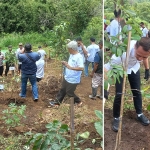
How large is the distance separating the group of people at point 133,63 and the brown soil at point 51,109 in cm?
31

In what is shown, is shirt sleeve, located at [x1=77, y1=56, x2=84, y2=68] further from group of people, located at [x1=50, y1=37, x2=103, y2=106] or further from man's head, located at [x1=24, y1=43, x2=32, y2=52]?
man's head, located at [x1=24, y1=43, x2=32, y2=52]

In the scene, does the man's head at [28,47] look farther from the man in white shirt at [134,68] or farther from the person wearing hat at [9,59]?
the man in white shirt at [134,68]

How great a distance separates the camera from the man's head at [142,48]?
3.58 feet

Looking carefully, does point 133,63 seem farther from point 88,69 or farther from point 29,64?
point 29,64

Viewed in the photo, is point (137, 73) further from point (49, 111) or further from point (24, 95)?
point (24, 95)

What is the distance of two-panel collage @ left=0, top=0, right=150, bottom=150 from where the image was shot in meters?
1.10

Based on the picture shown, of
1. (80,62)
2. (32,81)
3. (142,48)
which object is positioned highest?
(142,48)

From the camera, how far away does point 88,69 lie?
1.54 metres

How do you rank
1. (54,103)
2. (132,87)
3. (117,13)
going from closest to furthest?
(117,13)
(132,87)
(54,103)

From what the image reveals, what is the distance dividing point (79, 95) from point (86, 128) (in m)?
0.60

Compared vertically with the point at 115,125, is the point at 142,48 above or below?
above

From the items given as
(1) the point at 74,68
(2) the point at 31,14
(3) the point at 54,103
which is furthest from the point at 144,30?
(3) the point at 54,103

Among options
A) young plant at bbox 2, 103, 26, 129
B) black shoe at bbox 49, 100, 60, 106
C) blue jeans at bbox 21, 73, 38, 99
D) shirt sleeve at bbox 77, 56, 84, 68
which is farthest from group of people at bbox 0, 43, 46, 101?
shirt sleeve at bbox 77, 56, 84, 68

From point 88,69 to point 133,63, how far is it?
0.40 meters
